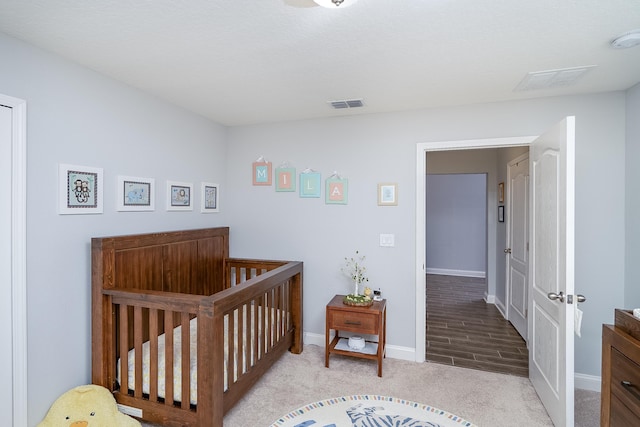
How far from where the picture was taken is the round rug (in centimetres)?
204

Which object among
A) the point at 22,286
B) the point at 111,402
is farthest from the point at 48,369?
the point at 22,286

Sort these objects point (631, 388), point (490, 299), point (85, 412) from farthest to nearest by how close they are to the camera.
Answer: point (490, 299) → point (85, 412) → point (631, 388)

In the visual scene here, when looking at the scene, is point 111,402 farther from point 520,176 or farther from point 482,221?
point 482,221

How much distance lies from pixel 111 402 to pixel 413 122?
306cm

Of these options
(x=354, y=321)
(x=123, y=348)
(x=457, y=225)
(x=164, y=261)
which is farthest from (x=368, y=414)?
(x=457, y=225)

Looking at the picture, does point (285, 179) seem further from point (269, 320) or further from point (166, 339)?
point (166, 339)

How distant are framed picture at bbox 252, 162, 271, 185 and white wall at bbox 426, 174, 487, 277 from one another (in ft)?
15.6

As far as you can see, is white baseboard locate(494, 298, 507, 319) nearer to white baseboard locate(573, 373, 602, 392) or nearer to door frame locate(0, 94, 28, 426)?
white baseboard locate(573, 373, 602, 392)

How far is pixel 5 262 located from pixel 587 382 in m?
3.98

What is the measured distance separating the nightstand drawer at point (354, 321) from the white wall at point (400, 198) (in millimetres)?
431

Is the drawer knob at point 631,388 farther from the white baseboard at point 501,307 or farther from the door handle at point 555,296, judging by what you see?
the white baseboard at point 501,307

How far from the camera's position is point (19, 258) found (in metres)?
1.74

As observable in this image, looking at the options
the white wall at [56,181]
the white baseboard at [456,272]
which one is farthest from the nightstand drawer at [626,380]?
the white baseboard at [456,272]

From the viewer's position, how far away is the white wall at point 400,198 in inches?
96.4
